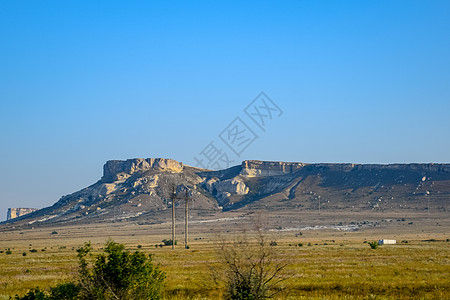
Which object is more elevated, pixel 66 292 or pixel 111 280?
pixel 111 280

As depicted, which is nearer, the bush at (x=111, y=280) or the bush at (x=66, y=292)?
the bush at (x=111, y=280)

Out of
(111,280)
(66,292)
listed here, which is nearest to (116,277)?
(111,280)

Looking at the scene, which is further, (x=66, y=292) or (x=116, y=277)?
(x=66, y=292)

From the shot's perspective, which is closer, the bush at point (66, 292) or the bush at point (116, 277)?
the bush at point (116, 277)

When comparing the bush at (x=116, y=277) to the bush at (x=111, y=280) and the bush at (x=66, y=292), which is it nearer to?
the bush at (x=111, y=280)

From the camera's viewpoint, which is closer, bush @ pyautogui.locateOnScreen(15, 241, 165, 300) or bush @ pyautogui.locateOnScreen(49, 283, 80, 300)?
bush @ pyautogui.locateOnScreen(15, 241, 165, 300)

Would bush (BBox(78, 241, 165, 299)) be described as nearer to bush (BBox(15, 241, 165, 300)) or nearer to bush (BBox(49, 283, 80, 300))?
bush (BBox(15, 241, 165, 300))

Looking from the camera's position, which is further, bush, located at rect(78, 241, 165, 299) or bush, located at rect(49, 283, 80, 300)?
bush, located at rect(49, 283, 80, 300)

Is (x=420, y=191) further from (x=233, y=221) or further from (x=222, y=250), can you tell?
(x=222, y=250)

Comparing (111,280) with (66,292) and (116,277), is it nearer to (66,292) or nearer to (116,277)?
(116,277)

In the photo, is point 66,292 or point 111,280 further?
point 66,292

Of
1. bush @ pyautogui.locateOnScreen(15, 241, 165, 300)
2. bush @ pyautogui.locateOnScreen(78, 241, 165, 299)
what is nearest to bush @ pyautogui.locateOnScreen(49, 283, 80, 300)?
bush @ pyautogui.locateOnScreen(15, 241, 165, 300)

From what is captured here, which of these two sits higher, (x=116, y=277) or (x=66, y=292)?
(x=116, y=277)

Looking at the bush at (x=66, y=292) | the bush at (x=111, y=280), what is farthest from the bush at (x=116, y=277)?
the bush at (x=66, y=292)
